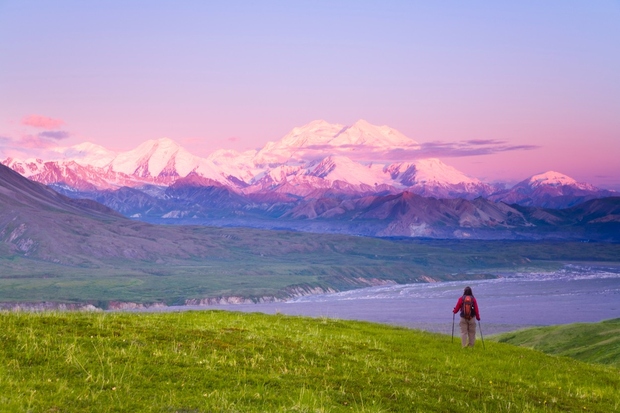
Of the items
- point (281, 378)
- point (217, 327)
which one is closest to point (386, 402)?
point (281, 378)

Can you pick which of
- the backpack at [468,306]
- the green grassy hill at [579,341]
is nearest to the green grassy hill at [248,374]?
the backpack at [468,306]

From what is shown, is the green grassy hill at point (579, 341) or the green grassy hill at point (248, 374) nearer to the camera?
the green grassy hill at point (248, 374)

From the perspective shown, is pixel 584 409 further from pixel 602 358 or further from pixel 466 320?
pixel 602 358

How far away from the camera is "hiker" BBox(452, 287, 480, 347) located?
3600 cm

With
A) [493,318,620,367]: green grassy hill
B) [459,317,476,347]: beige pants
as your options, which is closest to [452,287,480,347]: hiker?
[459,317,476,347]: beige pants

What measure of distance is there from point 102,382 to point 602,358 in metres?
48.1

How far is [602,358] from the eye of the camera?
57.5 metres

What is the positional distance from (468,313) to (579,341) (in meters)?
42.4

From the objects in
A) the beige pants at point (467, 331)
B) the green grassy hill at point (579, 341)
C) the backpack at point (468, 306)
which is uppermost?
the backpack at point (468, 306)

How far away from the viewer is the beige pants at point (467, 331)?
122 ft

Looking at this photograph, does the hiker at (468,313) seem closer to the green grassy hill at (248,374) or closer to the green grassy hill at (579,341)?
the green grassy hill at (248,374)

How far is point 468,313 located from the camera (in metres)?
36.1

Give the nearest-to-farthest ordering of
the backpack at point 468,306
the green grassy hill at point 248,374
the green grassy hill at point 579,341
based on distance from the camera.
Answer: the green grassy hill at point 248,374, the backpack at point 468,306, the green grassy hill at point 579,341

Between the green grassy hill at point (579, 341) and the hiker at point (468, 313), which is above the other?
the hiker at point (468, 313)
